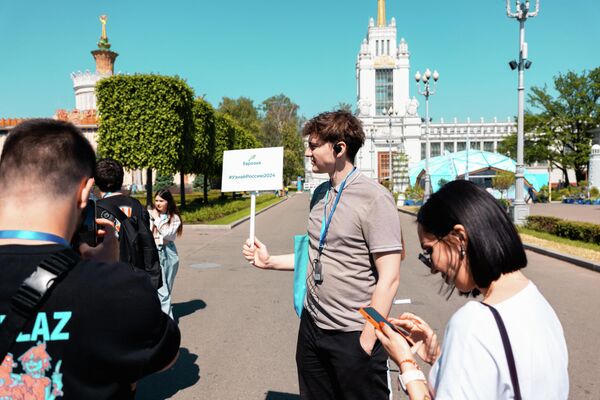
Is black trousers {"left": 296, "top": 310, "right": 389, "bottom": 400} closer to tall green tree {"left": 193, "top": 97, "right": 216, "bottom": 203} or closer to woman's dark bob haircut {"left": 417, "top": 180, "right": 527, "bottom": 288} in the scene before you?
woman's dark bob haircut {"left": 417, "top": 180, "right": 527, "bottom": 288}

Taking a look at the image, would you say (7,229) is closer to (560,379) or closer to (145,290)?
(145,290)

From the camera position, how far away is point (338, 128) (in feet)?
9.75

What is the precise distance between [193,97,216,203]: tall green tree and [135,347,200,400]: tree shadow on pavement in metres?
26.2

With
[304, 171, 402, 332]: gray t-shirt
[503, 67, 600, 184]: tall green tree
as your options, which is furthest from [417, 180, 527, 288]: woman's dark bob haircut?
[503, 67, 600, 184]: tall green tree

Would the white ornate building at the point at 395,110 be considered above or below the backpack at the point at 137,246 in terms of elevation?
above

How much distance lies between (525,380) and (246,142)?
50.1 meters

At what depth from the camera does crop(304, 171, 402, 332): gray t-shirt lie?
280 cm

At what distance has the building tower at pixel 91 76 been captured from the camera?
67.7m

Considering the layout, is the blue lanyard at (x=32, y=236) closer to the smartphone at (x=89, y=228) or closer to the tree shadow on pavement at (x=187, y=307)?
the smartphone at (x=89, y=228)

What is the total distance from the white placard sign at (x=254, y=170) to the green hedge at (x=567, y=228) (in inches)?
540

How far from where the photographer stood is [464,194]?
1.82 meters

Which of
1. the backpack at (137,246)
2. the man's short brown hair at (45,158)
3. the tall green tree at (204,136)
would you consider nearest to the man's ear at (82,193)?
the man's short brown hair at (45,158)

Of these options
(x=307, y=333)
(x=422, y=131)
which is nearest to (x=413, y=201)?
(x=307, y=333)

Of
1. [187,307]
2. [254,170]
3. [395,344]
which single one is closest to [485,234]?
[395,344]
